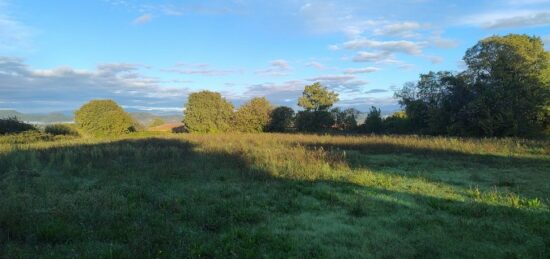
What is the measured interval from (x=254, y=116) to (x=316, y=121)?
7.36 metres

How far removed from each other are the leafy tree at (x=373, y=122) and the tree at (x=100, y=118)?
104 ft

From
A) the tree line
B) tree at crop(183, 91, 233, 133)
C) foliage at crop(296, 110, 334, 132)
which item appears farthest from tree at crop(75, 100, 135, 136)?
foliage at crop(296, 110, 334, 132)

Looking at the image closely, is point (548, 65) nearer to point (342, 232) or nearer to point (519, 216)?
point (519, 216)

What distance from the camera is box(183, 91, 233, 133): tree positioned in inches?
2072

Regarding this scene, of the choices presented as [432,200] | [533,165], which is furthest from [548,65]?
[432,200]

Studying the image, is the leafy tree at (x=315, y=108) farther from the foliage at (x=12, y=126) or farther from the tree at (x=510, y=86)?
the foliage at (x=12, y=126)

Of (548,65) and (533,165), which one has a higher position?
(548,65)

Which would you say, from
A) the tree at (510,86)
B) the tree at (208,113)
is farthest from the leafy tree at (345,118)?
the tree at (510,86)

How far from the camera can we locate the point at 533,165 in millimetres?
14281

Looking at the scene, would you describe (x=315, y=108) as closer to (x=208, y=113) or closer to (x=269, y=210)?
(x=208, y=113)

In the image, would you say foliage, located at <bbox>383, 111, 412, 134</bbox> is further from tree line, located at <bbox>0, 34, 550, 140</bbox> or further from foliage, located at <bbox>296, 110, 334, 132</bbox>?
foliage, located at <bbox>296, 110, 334, 132</bbox>

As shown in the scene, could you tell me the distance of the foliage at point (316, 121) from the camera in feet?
156

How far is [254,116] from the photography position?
48.6m

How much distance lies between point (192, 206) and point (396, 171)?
7.84 m
